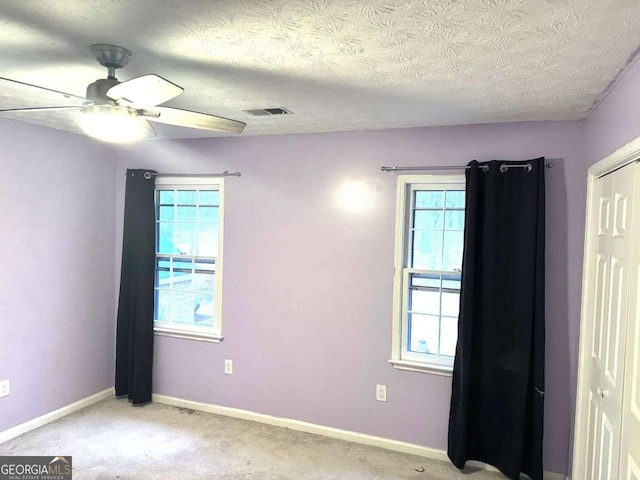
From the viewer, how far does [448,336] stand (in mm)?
3301

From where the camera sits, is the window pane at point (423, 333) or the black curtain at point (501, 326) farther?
the window pane at point (423, 333)

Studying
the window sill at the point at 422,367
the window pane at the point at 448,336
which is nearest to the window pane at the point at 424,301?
the window pane at the point at 448,336

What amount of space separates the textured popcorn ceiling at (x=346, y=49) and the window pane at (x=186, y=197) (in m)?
1.39

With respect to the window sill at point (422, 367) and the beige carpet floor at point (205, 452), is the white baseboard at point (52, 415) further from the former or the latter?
the window sill at point (422, 367)

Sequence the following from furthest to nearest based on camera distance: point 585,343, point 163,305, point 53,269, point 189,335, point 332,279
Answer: point 163,305 → point 189,335 → point 53,269 → point 332,279 → point 585,343

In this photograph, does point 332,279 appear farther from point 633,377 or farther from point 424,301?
point 633,377

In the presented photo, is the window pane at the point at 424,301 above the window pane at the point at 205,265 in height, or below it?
below

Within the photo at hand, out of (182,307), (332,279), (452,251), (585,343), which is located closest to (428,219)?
(452,251)

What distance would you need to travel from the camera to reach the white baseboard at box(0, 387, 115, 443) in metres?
3.33

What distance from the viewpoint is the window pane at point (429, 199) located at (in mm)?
3262

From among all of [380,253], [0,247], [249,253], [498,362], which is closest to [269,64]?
[380,253]

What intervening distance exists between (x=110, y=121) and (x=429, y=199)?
7.29 ft

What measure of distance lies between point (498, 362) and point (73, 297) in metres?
3.37

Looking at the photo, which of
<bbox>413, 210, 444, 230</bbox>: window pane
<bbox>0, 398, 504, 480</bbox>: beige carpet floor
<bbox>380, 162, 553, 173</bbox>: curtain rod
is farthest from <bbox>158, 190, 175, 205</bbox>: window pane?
<bbox>413, 210, 444, 230</bbox>: window pane
